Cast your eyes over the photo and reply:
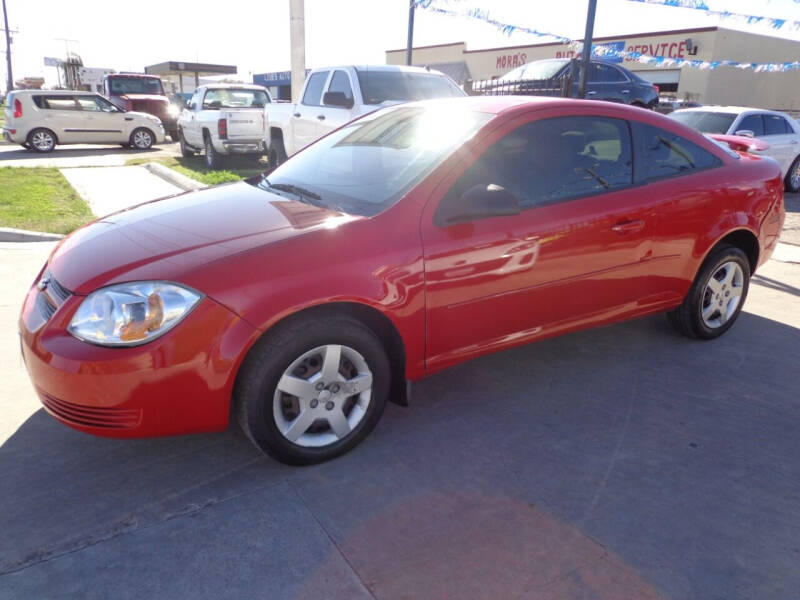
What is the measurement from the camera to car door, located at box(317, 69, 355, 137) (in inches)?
331

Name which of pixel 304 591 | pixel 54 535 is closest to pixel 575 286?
pixel 304 591

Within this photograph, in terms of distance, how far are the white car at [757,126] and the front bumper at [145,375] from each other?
1004 centimetres

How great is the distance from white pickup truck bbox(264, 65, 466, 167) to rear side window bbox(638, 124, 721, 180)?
14.9ft

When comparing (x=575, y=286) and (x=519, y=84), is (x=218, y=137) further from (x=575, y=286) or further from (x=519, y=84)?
(x=575, y=286)

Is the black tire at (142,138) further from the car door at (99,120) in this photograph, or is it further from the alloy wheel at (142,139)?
the car door at (99,120)

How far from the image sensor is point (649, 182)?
3.74 m

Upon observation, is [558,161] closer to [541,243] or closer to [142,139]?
[541,243]

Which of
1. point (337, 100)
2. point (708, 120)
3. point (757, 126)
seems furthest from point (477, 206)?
point (757, 126)

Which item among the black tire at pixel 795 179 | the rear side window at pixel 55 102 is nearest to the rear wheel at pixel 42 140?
the rear side window at pixel 55 102

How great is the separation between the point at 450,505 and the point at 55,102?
17511 millimetres

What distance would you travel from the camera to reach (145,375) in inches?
95.5

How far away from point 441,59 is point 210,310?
4401 centimetres

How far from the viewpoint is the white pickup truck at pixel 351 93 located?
847cm

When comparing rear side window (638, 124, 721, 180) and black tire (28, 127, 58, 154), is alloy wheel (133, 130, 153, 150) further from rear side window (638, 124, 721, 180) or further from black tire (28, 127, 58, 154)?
rear side window (638, 124, 721, 180)
